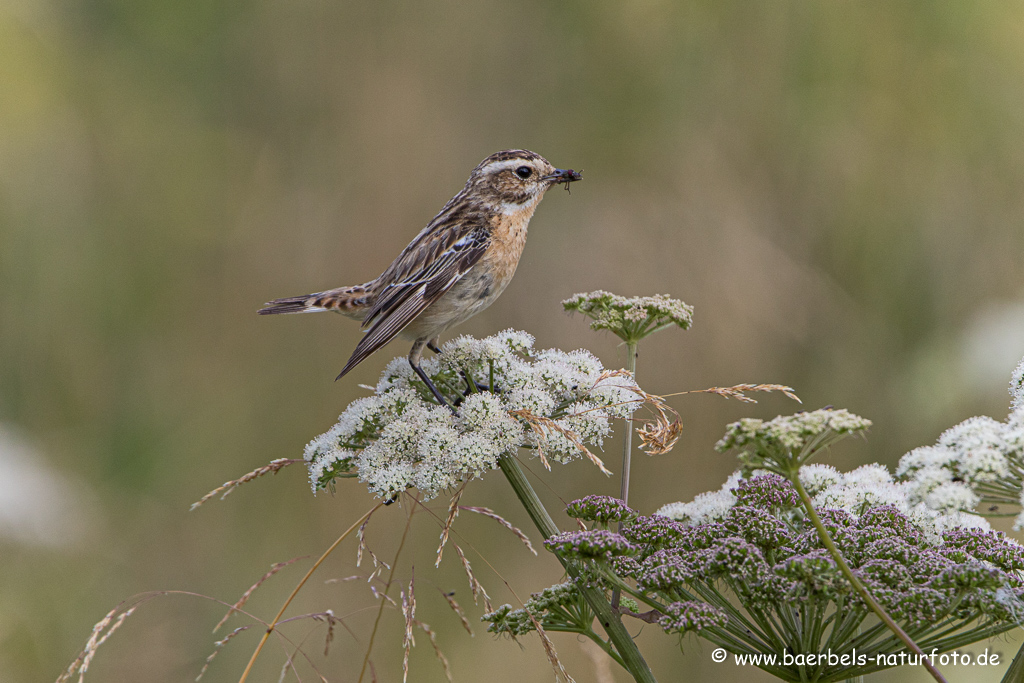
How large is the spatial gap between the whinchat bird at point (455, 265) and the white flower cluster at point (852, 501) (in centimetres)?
167

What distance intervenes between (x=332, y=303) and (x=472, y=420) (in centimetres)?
203

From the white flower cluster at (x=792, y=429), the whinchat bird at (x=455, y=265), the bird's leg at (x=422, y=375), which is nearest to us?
the white flower cluster at (x=792, y=429)

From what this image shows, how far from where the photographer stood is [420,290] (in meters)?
4.24

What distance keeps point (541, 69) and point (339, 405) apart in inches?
120

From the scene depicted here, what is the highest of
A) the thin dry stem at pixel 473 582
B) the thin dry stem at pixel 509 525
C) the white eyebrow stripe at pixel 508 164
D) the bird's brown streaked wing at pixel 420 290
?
the white eyebrow stripe at pixel 508 164

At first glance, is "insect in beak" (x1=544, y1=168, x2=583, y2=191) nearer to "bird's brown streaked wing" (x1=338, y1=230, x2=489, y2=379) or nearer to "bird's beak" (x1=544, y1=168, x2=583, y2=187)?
"bird's beak" (x1=544, y1=168, x2=583, y2=187)

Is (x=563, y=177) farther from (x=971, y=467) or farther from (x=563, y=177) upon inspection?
(x=971, y=467)

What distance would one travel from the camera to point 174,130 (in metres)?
6.33

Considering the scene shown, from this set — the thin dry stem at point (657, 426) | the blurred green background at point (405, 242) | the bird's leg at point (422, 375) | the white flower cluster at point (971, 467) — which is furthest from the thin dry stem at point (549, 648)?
the blurred green background at point (405, 242)

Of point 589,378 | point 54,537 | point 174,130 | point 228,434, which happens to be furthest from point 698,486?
point 174,130

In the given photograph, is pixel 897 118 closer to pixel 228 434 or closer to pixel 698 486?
pixel 698 486

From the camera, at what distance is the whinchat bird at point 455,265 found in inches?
168

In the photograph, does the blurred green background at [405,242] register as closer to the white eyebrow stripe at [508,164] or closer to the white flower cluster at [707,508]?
the white eyebrow stripe at [508,164]

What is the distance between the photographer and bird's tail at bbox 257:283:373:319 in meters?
4.57
